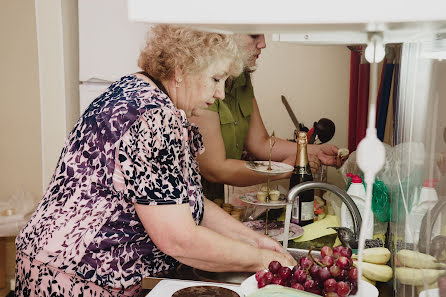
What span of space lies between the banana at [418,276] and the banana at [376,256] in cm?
32

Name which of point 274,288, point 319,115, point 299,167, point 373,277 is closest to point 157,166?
point 274,288

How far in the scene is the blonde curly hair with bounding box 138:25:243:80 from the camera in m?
1.48

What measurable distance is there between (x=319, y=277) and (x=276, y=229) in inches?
31.1

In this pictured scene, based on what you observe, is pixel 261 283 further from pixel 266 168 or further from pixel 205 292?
pixel 266 168

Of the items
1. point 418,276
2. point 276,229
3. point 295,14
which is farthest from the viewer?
point 276,229

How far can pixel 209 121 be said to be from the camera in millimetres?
2270

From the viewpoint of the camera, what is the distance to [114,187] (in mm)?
1376

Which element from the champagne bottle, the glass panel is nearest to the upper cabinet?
the glass panel

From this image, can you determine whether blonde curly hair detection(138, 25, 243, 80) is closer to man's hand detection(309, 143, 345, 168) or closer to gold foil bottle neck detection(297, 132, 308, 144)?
gold foil bottle neck detection(297, 132, 308, 144)

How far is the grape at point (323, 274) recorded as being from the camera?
1.12 metres

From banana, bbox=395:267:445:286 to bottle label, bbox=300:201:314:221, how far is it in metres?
0.84

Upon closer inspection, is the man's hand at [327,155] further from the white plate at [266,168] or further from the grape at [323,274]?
the grape at [323,274]

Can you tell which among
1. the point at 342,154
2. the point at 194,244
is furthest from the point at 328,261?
the point at 342,154

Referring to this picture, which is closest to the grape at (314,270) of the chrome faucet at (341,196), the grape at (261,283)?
the grape at (261,283)
